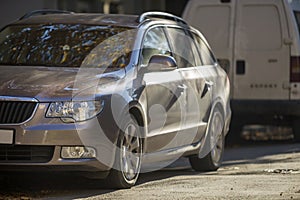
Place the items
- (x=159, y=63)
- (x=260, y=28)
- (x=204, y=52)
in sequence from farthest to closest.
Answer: (x=260, y=28) → (x=204, y=52) → (x=159, y=63)

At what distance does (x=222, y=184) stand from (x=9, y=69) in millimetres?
2299

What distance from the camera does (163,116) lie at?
31.6 ft

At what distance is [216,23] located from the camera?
48.9ft

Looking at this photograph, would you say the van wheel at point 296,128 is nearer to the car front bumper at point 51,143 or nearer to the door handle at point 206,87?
the door handle at point 206,87

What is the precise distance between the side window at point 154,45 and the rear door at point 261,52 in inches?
176

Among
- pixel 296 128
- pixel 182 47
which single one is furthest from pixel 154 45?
pixel 296 128

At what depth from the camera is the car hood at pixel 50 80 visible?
8.45 meters

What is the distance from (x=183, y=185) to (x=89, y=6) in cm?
1213

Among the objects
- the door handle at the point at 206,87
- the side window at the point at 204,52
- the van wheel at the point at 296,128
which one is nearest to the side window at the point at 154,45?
the door handle at the point at 206,87

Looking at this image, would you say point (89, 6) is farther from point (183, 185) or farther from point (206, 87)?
point (183, 185)

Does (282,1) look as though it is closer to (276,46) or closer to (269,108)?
(276,46)

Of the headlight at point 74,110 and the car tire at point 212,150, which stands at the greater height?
the headlight at point 74,110

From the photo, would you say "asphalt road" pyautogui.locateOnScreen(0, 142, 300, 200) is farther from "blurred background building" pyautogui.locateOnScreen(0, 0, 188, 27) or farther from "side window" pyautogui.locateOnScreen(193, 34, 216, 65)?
"blurred background building" pyautogui.locateOnScreen(0, 0, 188, 27)

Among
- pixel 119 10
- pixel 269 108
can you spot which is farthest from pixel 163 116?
pixel 119 10
